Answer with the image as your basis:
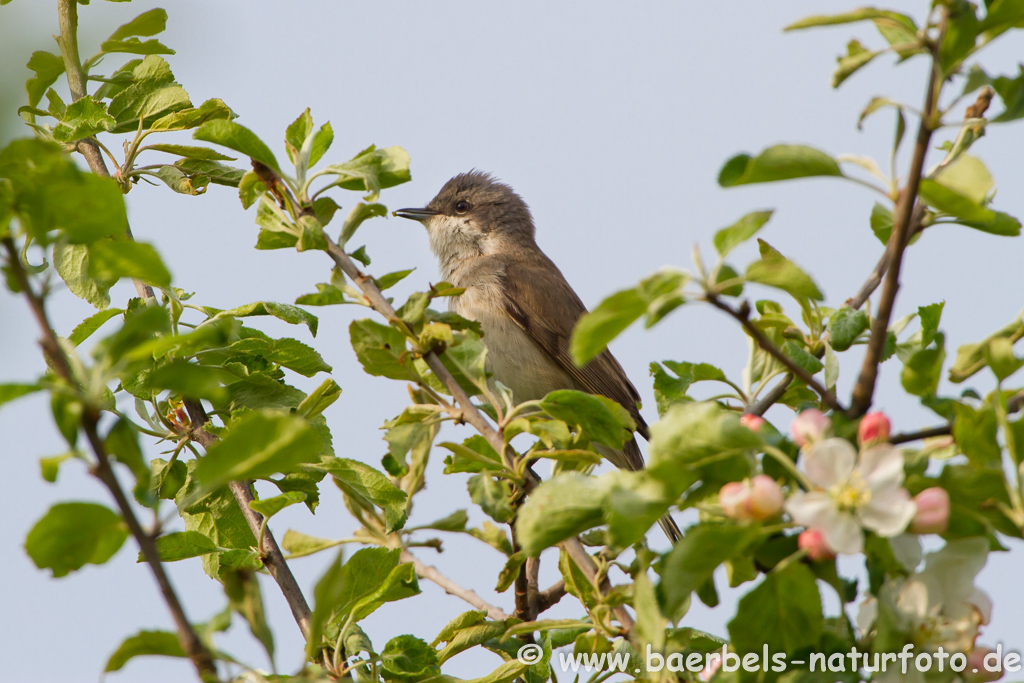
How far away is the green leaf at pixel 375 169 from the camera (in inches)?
103

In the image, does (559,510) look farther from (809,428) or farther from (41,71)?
(41,71)

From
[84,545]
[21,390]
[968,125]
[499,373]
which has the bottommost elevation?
[84,545]

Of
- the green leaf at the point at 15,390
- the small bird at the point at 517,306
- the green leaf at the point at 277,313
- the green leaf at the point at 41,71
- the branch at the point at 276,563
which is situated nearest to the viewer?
the green leaf at the point at 15,390

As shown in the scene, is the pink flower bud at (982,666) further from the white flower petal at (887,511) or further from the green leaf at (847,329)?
the green leaf at (847,329)

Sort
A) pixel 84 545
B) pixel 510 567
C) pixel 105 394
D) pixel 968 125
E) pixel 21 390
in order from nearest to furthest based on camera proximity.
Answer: pixel 21 390 < pixel 84 545 < pixel 968 125 < pixel 510 567 < pixel 105 394

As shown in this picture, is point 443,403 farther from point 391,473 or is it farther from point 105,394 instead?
point 105,394

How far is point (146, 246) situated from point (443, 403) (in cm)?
120

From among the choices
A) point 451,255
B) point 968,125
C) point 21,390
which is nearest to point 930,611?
point 968,125

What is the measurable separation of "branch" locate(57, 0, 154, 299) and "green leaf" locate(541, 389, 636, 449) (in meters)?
1.80

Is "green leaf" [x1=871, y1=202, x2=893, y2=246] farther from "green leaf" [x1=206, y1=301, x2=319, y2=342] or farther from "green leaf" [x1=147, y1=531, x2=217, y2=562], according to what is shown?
"green leaf" [x1=147, y1=531, x2=217, y2=562]

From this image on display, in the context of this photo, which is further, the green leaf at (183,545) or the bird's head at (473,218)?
the bird's head at (473,218)

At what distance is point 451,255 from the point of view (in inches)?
330

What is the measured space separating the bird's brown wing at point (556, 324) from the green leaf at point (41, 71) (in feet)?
12.9

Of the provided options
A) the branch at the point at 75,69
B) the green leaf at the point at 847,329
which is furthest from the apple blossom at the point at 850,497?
the branch at the point at 75,69
